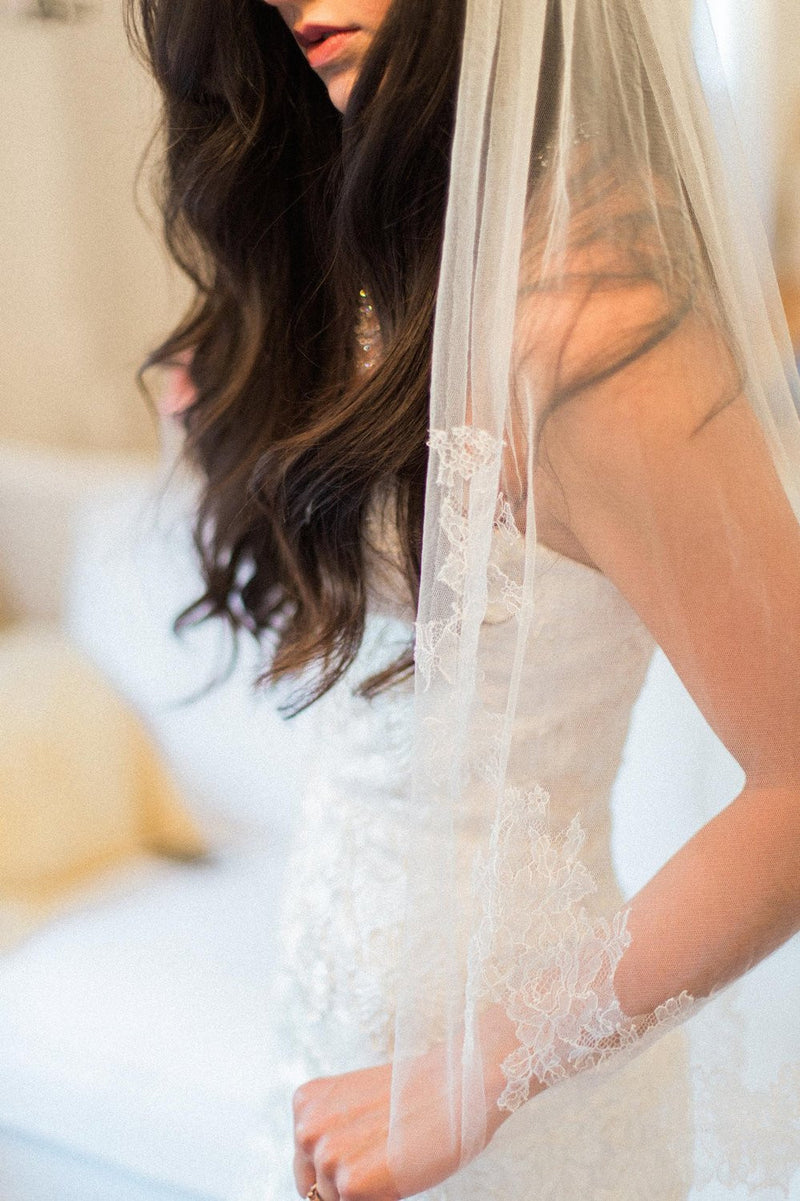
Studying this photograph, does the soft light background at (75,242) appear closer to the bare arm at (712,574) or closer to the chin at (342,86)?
the chin at (342,86)

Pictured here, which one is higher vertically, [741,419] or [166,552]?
[741,419]

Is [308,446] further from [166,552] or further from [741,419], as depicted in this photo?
[166,552]

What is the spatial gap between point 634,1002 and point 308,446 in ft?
1.24

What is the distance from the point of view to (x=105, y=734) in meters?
1.56

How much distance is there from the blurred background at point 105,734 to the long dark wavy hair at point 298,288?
42cm

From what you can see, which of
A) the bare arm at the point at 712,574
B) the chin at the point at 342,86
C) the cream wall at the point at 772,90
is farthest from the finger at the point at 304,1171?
the cream wall at the point at 772,90

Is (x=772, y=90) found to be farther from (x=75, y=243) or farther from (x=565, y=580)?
(x=75, y=243)

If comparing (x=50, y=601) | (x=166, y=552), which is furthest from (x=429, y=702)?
(x=50, y=601)

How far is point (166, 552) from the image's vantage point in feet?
5.01

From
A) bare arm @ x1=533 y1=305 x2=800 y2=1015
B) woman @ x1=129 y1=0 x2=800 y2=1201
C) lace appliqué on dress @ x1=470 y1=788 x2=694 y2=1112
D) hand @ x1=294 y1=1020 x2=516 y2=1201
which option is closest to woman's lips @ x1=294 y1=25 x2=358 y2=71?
woman @ x1=129 y1=0 x2=800 y2=1201

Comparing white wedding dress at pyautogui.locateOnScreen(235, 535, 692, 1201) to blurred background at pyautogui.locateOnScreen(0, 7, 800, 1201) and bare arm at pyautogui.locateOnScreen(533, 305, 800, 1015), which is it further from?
blurred background at pyautogui.locateOnScreen(0, 7, 800, 1201)

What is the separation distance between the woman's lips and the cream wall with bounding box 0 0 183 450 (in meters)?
0.65

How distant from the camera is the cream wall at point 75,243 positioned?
50.6 inches

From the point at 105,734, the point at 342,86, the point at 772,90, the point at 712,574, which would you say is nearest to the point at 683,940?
the point at 712,574
